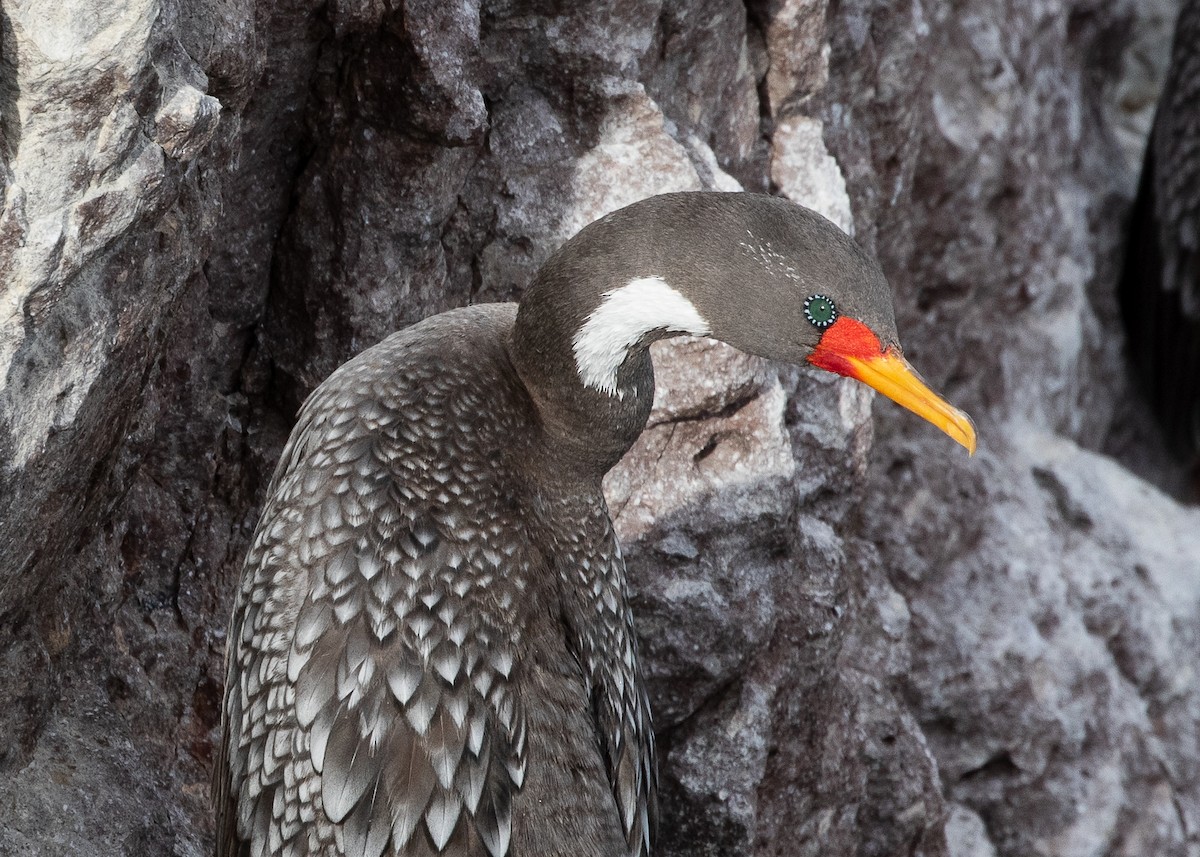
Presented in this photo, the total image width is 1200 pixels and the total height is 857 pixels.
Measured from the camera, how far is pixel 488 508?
2764 millimetres

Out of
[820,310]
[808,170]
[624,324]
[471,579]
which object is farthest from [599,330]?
[808,170]

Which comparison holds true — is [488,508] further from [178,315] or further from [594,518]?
[178,315]

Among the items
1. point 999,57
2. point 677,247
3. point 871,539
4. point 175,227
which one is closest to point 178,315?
point 175,227

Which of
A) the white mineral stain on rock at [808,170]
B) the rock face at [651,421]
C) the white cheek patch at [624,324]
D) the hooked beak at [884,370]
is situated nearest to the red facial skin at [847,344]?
the hooked beak at [884,370]

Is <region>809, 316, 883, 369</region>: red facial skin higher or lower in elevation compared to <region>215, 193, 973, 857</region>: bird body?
higher

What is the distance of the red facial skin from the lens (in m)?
2.59

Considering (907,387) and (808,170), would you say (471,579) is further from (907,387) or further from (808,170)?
(808,170)

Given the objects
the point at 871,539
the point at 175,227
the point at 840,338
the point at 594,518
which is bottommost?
the point at 871,539

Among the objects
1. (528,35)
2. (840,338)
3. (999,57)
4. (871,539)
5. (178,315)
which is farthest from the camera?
(999,57)

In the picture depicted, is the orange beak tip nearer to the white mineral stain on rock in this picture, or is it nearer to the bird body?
the bird body

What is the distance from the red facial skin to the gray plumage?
0.02 metres

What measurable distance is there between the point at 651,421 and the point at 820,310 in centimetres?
112

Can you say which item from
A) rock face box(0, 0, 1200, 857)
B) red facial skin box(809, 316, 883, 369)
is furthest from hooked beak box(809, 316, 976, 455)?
rock face box(0, 0, 1200, 857)

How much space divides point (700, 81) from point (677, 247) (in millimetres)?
1482
